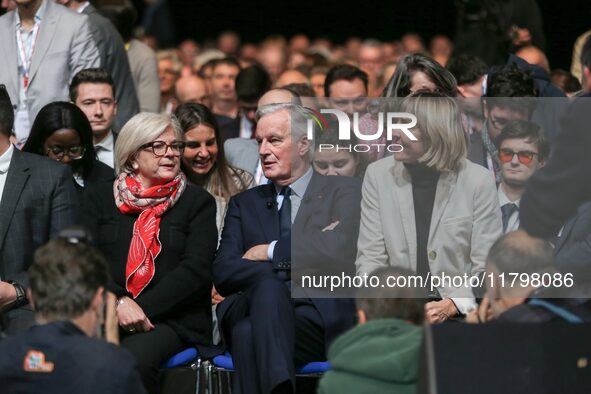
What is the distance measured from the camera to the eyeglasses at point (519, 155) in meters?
5.70

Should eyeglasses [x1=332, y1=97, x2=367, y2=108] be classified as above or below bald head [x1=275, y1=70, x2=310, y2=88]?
below

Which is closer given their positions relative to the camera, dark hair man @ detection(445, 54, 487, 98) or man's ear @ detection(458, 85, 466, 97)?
man's ear @ detection(458, 85, 466, 97)

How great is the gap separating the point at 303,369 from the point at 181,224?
97 centimetres

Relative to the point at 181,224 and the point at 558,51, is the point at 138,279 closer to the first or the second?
the point at 181,224

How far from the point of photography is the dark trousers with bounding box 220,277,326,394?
6.04 meters

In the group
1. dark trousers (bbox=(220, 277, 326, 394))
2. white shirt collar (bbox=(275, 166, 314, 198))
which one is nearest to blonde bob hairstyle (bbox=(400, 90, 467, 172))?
white shirt collar (bbox=(275, 166, 314, 198))

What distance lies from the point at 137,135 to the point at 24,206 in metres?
0.69

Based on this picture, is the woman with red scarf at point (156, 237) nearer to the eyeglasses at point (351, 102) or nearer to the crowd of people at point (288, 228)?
the crowd of people at point (288, 228)

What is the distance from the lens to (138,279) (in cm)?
652

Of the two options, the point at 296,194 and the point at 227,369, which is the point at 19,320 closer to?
the point at 227,369

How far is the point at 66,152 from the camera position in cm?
701

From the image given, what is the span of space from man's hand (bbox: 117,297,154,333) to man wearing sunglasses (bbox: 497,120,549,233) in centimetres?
179

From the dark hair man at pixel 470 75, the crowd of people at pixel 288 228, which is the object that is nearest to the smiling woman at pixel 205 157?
the crowd of people at pixel 288 228

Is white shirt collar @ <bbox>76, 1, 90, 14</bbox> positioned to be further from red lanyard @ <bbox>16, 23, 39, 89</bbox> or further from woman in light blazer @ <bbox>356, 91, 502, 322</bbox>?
woman in light blazer @ <bbox>356, 91, 502, 322</bbox>
